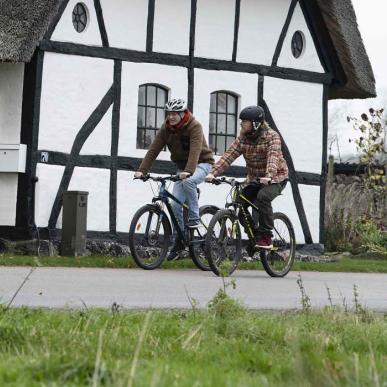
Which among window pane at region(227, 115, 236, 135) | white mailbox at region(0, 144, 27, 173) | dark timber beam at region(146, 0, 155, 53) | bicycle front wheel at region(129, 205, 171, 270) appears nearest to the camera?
bicycle front wheel at region(129, 205, 171, 270)

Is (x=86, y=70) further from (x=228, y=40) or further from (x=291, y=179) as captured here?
(x=291, y=179)

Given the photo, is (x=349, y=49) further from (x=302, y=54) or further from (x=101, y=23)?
(x=101, y=23)

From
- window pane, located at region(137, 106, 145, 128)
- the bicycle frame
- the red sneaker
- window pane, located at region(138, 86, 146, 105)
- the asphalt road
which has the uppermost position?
window pane, located at region(138, 86, 146, 105)

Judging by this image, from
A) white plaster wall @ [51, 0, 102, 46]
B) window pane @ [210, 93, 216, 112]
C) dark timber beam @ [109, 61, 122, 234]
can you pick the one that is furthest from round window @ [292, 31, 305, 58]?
white plaster wall @ [51, 0, 102, 46]

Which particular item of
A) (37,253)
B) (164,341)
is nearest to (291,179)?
(37,253)

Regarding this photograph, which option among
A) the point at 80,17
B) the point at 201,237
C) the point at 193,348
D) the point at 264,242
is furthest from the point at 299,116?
the point at 193,348

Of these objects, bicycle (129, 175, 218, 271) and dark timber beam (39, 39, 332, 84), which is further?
dark timber beam (39, 39, 332, 84)

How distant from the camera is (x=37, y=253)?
17.0 m

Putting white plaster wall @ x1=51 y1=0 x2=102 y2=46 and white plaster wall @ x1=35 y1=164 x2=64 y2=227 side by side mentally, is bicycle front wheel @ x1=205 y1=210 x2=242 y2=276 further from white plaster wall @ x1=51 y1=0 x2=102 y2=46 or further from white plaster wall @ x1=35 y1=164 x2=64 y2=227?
white plaster wall @ x1=51 y1=0 x2=102 y2=46

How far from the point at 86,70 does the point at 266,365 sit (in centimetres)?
1386

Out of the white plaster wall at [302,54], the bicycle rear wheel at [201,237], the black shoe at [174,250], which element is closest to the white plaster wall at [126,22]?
the white plaster wall at [302,54]

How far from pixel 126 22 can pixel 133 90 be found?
3.44ft

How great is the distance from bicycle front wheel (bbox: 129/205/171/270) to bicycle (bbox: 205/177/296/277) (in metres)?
0.78

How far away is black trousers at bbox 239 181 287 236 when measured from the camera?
1288cm
